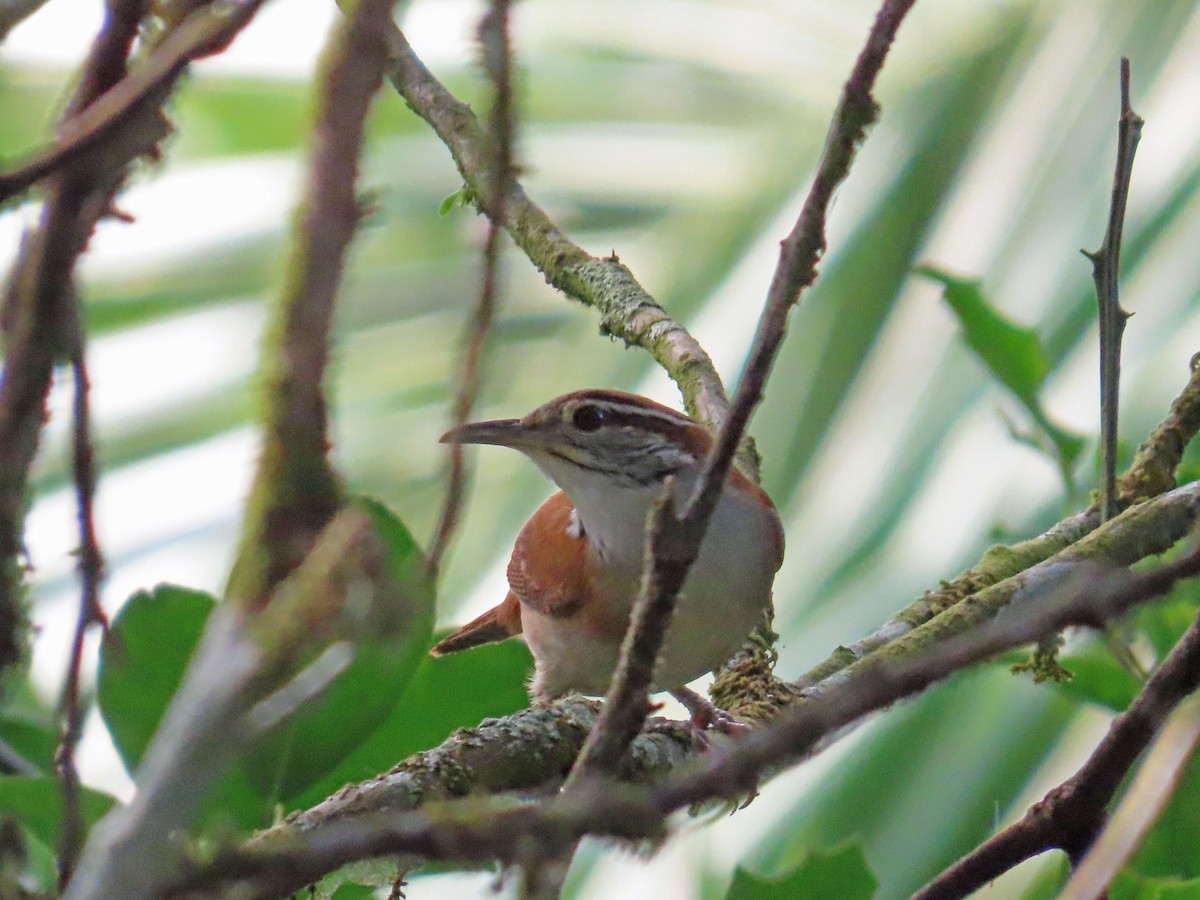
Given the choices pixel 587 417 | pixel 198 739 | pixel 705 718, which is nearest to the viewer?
pixel 198 739

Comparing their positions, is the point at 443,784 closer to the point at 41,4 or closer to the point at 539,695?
the point at 539,695

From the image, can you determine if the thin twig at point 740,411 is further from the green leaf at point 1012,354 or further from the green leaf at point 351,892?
the green leaf at point 1012,354

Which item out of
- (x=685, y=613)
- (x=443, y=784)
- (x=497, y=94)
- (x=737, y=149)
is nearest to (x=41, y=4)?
(x=497, y=94)

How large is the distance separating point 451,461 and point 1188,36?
3.12 metres

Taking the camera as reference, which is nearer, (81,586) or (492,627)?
(81,586)

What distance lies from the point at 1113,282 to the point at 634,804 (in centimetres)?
128

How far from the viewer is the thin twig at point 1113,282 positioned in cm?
163

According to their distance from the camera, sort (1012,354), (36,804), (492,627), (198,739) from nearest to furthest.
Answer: (198,739) < (36,804) < (1012,354) < (492,627)

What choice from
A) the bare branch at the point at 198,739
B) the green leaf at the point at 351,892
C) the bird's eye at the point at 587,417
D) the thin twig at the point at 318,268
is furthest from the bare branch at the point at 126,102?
the bird's eye at the point at 587,417

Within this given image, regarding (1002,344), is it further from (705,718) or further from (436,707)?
(436,707)

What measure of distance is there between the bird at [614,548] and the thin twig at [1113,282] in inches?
23.8

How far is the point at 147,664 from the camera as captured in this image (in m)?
1.50

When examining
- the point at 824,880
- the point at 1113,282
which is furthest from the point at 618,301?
the point at 824,880

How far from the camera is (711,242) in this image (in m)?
3.84
